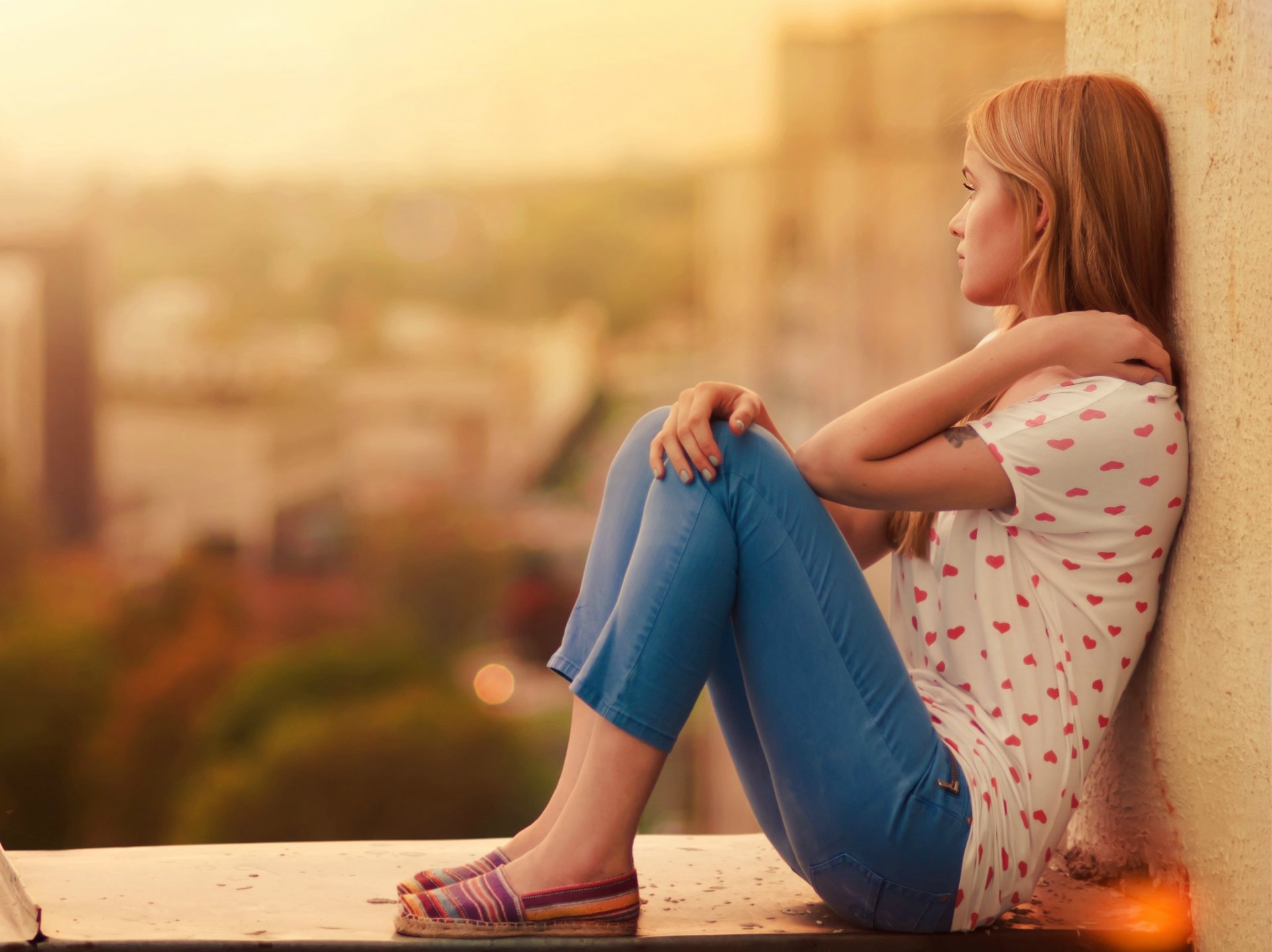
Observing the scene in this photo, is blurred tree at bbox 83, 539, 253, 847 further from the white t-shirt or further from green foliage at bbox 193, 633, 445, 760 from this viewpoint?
the white t-shirt

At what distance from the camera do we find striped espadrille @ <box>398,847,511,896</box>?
3.45ft

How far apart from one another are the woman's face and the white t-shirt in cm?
14

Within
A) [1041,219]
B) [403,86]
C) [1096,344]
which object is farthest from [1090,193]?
[403,86]

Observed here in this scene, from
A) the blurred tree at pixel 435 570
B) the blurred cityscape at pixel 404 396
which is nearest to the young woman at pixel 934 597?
the blurred cityscape at pixel 404 396

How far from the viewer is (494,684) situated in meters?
8.29

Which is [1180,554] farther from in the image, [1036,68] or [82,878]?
[82,878]

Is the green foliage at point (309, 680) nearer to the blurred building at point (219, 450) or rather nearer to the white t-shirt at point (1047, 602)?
the blurred building at point (219, 450)

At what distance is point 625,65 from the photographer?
8562 millimetres

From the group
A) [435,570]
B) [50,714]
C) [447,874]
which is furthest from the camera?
[50,714]

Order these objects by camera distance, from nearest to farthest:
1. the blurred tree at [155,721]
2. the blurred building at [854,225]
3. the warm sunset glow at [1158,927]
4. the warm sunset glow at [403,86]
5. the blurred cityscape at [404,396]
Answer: the warm sunset glow at [1158,927] → the blurred building at [854,225] → the blurred cityscape at [404,396] → the warm sunset glow at [403,86] → the blurred tree at [155,721]

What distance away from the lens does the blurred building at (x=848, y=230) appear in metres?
7.43

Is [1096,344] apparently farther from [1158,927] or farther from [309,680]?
[309,680]

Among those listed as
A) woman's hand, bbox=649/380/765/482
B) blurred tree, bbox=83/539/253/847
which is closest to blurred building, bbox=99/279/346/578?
blurred tree, bbox=83/539/253/847

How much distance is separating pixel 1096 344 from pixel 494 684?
759cm
